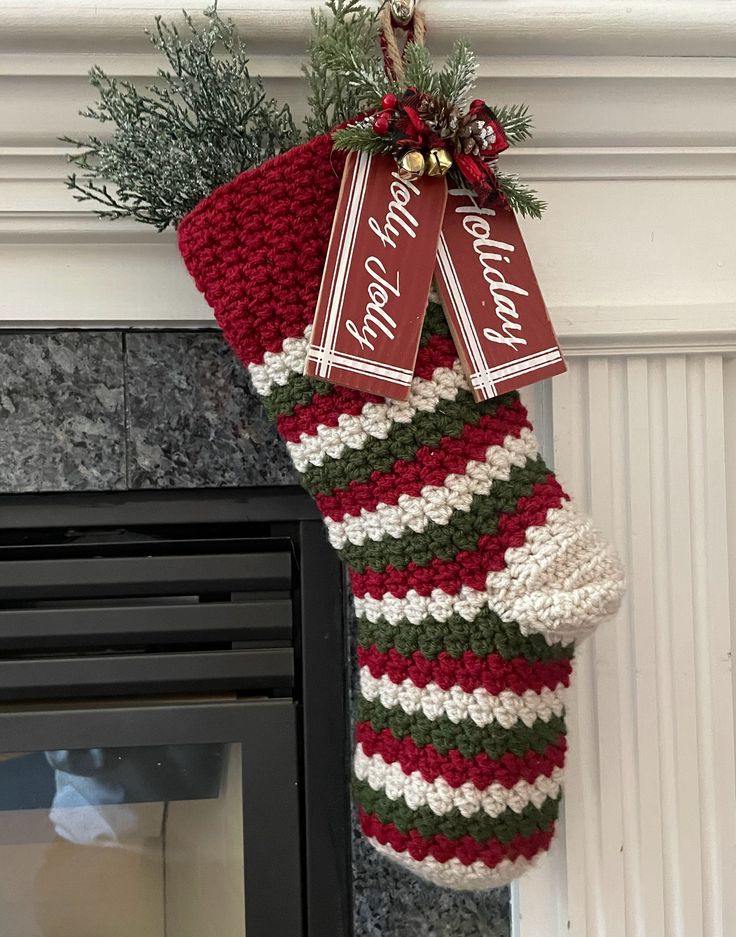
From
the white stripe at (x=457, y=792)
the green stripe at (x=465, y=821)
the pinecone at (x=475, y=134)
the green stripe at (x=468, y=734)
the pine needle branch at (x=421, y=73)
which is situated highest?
the pine needle branch at (x=421, y=73)

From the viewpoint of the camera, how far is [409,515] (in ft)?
2.20

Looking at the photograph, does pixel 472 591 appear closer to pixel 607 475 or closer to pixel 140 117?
pixel 607 475

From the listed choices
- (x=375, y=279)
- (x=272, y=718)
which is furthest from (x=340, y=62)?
(x=272, y=718)

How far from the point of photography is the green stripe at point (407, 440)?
0.67 meters

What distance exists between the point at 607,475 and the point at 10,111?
2.12 feet

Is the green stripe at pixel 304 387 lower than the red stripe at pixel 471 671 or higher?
higher

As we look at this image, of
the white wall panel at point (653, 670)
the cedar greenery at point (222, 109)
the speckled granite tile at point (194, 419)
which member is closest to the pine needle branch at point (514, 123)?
the cedar greenery at point (222, 109)

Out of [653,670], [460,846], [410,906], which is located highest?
[653,670]

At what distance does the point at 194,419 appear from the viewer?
2.67 feet

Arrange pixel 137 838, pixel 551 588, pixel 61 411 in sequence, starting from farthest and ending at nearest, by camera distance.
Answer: pixel 137 838 → pixel 61 411 → pixel 551 588

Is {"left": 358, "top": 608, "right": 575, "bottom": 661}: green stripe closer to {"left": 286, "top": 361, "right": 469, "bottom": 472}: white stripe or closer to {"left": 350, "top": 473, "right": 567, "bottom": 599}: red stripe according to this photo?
{"left": 350, "top": 473, "right": 567, "bottom": 599}: red stripe

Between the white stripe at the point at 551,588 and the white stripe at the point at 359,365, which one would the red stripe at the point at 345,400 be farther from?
the white stripe at the point at 551,588

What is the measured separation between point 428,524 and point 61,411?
386mm

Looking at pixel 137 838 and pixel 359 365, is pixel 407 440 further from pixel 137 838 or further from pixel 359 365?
pixel 137 838
